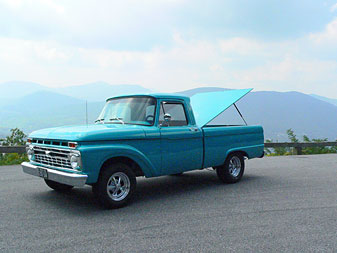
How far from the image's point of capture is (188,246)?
3.53 m

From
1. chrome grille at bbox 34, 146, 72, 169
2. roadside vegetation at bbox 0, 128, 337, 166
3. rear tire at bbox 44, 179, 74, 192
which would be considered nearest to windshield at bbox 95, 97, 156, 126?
chrome grille at bbox 34, 146, 72, 169

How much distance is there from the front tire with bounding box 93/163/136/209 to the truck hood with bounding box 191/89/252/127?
2.21m

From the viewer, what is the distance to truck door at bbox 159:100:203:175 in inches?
226

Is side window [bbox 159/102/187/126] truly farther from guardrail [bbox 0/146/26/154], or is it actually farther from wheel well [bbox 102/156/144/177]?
guardrail [bbox 0/146/26/154]

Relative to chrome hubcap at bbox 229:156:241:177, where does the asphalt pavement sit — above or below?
below

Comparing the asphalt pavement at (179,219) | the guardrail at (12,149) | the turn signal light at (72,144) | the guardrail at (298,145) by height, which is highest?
the turn signal light at (72,144)

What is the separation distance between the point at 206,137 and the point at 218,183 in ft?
4.77

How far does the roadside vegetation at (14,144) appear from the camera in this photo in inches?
414

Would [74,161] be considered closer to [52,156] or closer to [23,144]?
[52,156]

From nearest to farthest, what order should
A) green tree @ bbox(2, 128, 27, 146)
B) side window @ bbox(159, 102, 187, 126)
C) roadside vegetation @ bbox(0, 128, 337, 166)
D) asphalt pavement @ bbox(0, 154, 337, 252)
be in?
1. asphalt pavement @ bbox(0, 154, 337, 252)
2. side window @ bbox(159, 102, 187, 126)
3. roadside vegetation @ bbox(0, 128, 337, 166)
4. green tree @ bbox(2, 128, 27, 146)

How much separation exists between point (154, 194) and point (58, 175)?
206cm

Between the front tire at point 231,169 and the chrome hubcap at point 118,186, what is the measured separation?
8.88ft

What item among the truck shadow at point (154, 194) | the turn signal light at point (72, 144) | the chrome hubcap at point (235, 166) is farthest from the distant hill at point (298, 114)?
the turn signal light at point (72, 144)

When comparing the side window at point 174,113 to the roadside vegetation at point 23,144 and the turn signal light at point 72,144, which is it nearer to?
the turn signal light at point 72,144
